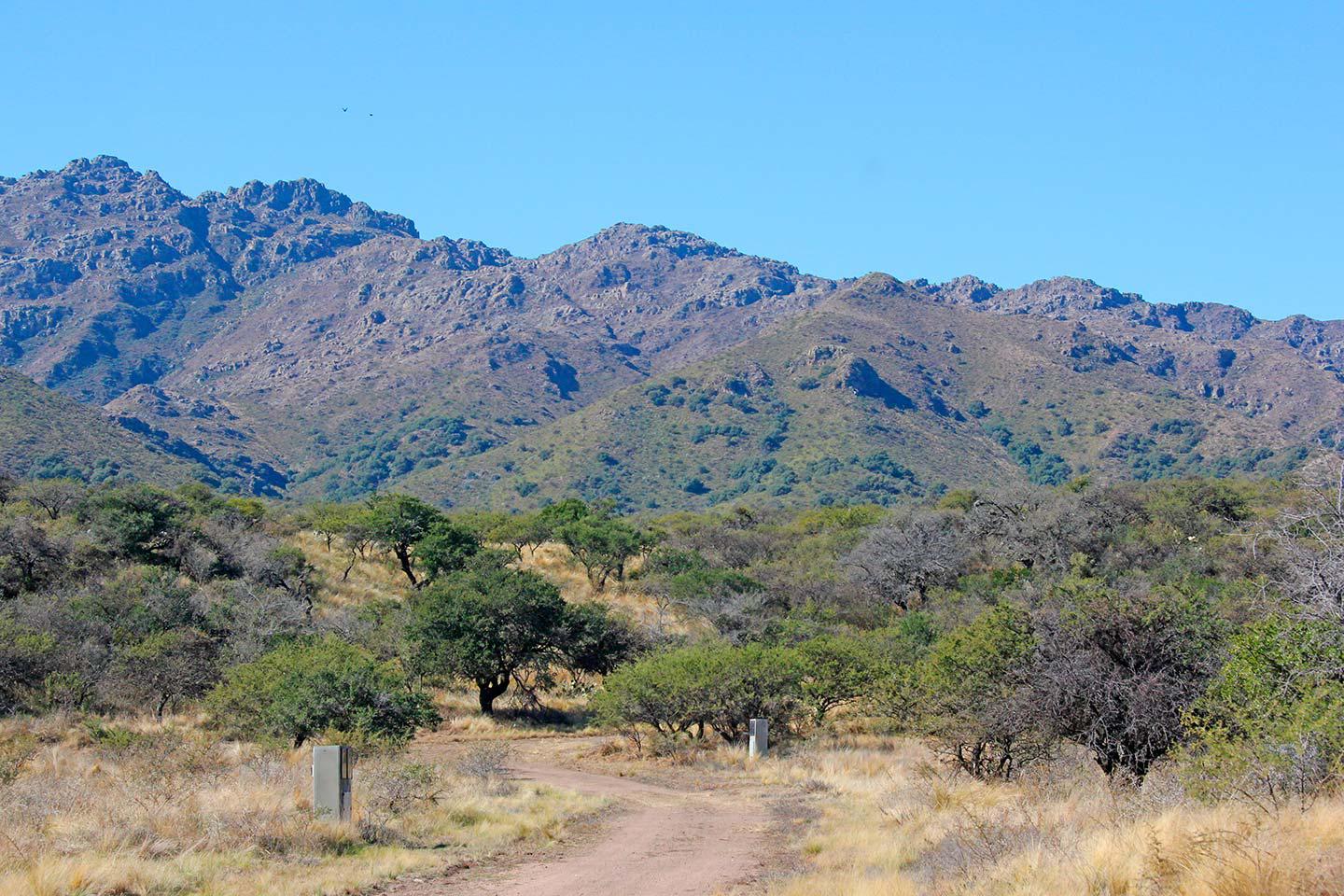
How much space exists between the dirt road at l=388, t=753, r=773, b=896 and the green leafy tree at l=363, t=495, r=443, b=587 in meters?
32.7

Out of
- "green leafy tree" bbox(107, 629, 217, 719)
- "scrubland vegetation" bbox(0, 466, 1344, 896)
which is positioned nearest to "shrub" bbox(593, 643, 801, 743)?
"scrubland vegetation" bbox(0, 466, 1344, 896)

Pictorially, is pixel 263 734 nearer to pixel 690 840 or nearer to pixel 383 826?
pixel 383 826

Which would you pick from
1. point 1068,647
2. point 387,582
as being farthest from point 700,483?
point 1068,647

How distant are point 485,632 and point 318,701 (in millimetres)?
10451

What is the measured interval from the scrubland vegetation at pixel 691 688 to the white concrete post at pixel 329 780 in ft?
1.79

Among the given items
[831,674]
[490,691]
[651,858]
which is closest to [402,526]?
[490,691]

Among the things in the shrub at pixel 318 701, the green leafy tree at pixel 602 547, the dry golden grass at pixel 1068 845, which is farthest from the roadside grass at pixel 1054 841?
the green leafy tree at pixel 602 547

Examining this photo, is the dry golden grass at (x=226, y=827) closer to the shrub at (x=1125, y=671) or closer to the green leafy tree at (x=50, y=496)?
the shrub at (x=1125, y=671)

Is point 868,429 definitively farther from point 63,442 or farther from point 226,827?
point 226,827

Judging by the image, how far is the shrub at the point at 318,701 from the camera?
24.6m

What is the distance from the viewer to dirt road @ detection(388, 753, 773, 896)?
42.0ft

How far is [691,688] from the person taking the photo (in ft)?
92.8

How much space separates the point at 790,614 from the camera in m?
45.8

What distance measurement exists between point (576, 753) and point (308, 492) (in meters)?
148
